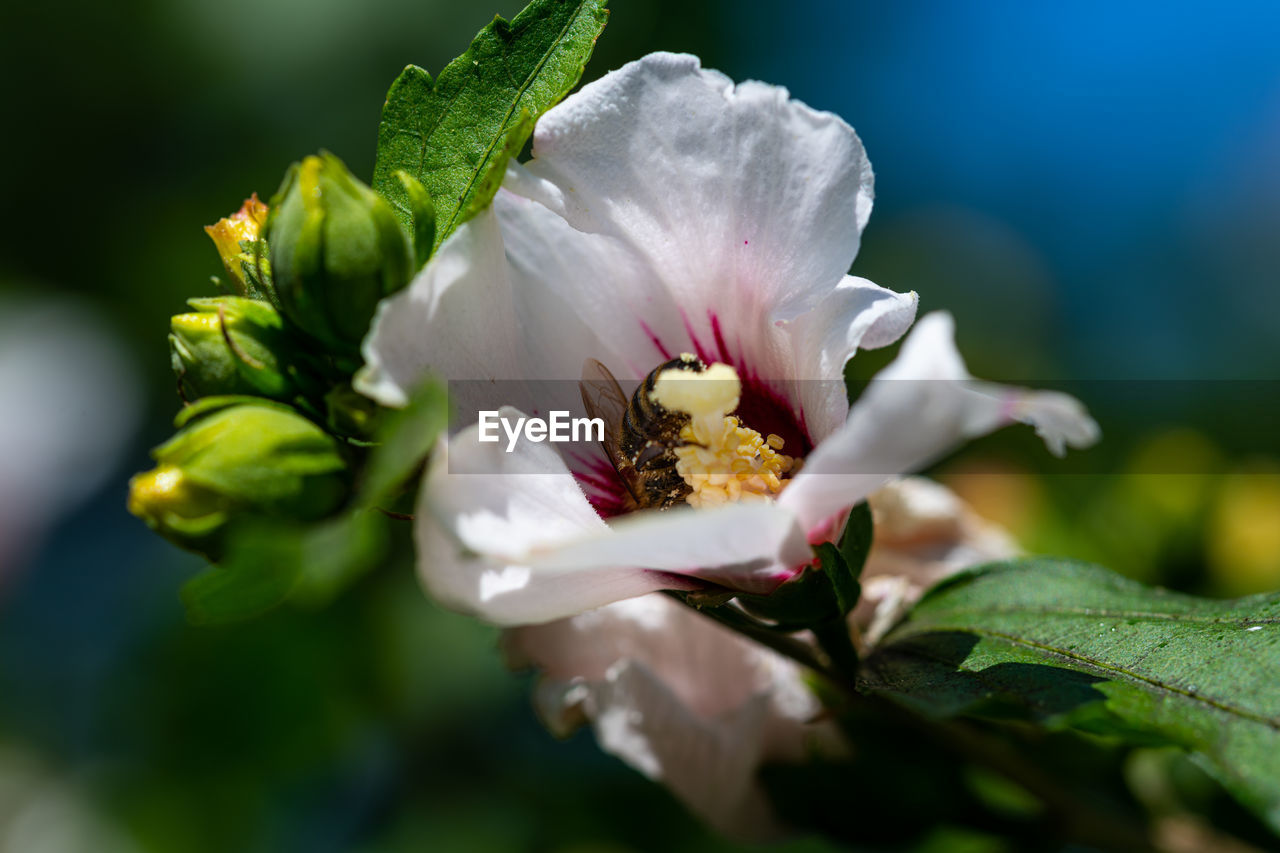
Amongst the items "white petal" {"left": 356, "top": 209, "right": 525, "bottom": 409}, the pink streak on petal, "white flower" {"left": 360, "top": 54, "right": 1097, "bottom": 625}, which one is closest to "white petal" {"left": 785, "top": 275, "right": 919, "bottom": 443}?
"white flower" {"left": 360, "top": 54, "right": 1097, "bottom": 625}

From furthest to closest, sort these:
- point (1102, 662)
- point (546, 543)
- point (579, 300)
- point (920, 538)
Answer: point (920, 538) → point (579, 300) → point (1102, 662) → point (546, 543)

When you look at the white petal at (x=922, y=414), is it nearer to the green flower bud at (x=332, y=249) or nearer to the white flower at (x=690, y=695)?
the green flower bud at (x=332, y=249)

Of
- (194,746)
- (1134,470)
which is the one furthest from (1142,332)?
(194,746)

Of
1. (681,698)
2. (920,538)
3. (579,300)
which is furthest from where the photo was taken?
(920,538)

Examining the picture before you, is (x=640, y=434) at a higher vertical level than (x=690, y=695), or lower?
higher

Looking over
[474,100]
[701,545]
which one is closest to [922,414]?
[701,545]

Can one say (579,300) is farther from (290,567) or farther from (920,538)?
(920,538)

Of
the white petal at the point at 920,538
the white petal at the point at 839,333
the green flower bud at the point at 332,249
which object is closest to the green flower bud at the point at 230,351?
the green flower bud at the point at 332,249
